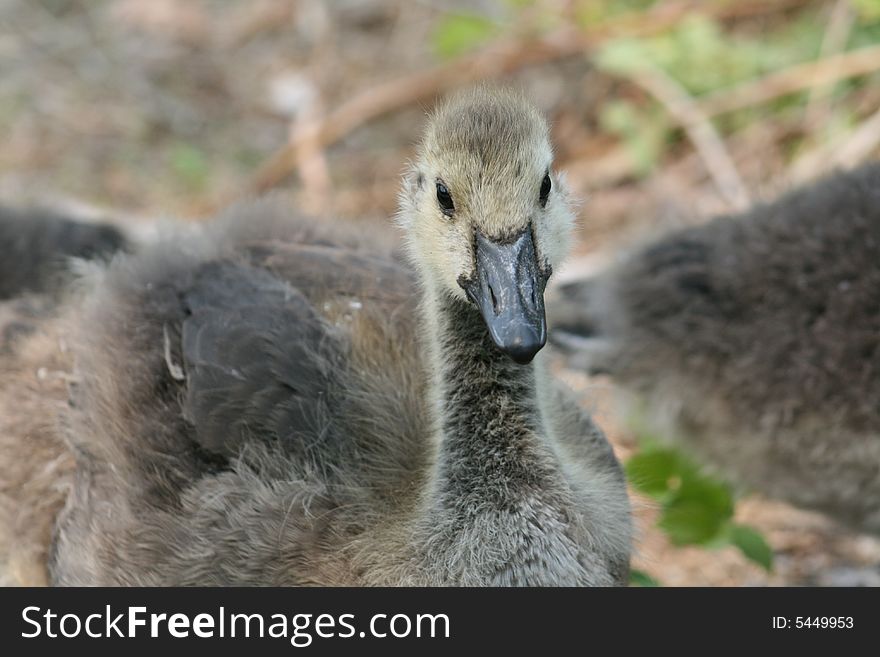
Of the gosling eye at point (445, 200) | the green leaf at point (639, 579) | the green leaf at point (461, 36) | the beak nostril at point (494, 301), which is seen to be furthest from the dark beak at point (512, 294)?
the green leaf at point (461, 36)

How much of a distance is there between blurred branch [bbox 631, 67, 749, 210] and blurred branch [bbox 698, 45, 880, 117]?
80 mm

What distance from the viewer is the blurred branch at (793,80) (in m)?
5.59

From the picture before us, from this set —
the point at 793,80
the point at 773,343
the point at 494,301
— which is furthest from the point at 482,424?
the point at 793,80

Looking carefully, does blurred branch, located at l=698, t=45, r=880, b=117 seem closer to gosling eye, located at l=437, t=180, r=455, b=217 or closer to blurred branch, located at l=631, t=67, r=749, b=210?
blurred branch, located at l=631, t=67, r=749, b=210

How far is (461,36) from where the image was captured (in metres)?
6.29

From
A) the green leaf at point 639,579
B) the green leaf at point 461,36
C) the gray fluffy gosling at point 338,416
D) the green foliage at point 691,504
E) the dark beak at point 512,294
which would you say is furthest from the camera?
the green leaf at point 461,36

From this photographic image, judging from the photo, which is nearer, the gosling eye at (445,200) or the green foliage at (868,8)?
the gosling eye at (445,200)

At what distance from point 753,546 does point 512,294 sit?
1.66 m

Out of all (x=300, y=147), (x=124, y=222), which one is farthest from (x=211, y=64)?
(x=124, y=222)

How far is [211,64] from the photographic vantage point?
702cm

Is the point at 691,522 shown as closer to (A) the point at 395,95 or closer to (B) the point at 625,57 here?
(B) the point at 625,57

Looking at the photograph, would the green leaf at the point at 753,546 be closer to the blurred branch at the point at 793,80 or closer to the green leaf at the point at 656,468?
the green leaf at the point at 656,468

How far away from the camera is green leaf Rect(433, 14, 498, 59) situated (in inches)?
248

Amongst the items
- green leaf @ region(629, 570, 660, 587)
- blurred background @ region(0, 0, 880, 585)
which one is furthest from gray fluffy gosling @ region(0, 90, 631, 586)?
blurred background @ region(0, 0, 880, 585)
